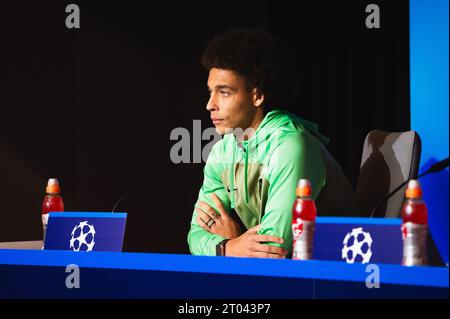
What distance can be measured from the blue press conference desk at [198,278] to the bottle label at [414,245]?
0.34 feet

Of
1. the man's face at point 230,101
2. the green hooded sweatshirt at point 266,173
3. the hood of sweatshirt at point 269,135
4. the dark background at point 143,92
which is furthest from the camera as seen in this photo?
the dark background at point 143,92

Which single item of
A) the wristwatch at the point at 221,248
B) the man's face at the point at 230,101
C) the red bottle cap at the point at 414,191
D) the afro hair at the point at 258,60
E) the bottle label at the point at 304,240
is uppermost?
the afro hair at the point at 258,60

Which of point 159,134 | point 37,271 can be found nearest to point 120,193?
point 159,134

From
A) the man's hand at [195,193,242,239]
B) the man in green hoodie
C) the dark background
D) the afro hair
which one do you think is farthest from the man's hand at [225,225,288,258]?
the dark background

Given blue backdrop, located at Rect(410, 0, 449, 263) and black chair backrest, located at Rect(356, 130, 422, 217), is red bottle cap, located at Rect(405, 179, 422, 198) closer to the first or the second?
blue backdrop, located at Rect(410, 0, 449, 263)

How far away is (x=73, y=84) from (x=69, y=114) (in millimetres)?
166

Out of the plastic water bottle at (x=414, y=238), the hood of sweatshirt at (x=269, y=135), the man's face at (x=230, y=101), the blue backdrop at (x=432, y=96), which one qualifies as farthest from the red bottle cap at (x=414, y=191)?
the man's face at (x=230, y=101)

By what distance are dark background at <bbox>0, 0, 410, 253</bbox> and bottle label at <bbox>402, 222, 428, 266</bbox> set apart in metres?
2.26

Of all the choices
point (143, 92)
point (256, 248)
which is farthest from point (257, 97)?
point (143, 92)

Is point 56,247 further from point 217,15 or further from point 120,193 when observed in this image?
point 217,15

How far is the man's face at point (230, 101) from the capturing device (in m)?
2.59

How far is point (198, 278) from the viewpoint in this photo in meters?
1.69

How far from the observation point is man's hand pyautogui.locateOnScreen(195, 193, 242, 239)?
8.11ft

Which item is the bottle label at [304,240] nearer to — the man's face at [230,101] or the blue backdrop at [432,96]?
the blue backdrop at [432,96]
